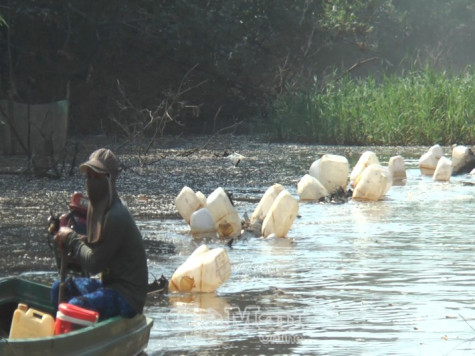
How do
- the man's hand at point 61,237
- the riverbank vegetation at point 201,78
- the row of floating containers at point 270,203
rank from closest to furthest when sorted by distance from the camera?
1. the man's hand at point 61,237
2. the row of floating containers at point 270,203
3. the riverbank vegetation at point 201,78

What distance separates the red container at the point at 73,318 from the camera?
613cm

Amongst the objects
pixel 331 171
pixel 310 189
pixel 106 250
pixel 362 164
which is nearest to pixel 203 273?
pixel 106 250

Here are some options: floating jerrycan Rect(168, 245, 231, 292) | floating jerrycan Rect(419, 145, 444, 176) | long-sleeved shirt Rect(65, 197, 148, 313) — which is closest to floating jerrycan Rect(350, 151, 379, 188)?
floating jerrycan Rect(419, 145, 444, 176)

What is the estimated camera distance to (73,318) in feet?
20.1

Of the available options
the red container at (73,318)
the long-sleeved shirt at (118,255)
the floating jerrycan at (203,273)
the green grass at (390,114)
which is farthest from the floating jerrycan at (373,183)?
Result: the green grass at (390,114)

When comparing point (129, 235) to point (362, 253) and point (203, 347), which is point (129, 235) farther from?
point (362, 253)

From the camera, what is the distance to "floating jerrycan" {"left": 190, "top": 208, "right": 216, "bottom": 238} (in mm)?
11406

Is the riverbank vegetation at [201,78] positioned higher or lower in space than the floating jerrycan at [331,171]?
higher

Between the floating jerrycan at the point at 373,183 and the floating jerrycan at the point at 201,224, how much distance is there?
365 centimetres

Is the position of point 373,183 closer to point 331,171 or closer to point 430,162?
point 331,171

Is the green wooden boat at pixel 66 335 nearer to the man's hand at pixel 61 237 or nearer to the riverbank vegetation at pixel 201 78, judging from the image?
the man's hand at pixel 61 237

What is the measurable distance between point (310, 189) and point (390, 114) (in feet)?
32.9

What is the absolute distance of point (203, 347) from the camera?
6.93 metres

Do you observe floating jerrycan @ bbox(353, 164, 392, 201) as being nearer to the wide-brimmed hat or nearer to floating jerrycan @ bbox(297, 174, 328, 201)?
floating jerrycan @ bbox(297, 174, 328, 201)
